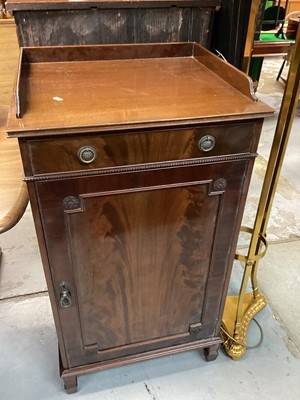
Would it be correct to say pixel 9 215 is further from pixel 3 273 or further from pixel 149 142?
pixel 3 273

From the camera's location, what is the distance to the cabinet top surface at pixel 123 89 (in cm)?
75

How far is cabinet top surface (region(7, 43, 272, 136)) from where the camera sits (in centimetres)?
75

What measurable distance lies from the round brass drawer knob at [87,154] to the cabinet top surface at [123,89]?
52mm

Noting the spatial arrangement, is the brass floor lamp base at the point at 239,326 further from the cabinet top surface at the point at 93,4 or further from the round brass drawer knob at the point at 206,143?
the cabinet top surface at the point at 93,4

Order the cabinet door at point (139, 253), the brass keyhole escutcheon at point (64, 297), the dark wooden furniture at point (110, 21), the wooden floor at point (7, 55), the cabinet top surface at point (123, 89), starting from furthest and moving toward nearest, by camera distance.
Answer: the wooden floor at point (7, 55), the dark wooden furniture at point (110, 21), the brass keyhole escutcheon at point (64, 297), the cabinet door at point (139, 253), the cabinet top surface at point (123, 89)

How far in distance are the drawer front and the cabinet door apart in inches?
1.5

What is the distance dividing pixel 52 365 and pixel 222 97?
3.44 feet

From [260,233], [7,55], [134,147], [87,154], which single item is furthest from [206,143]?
[7,55]

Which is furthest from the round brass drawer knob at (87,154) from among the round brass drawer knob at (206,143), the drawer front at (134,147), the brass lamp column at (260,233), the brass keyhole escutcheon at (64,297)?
the brass lamp column at (260,233)

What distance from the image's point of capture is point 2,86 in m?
3.02

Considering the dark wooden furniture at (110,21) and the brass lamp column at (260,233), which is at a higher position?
the dark wooden furniture at (110,21)

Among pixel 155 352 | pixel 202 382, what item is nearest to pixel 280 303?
pixel 202 382

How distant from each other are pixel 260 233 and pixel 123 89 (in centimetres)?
67

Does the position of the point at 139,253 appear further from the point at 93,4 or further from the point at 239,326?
the point at 93,4
